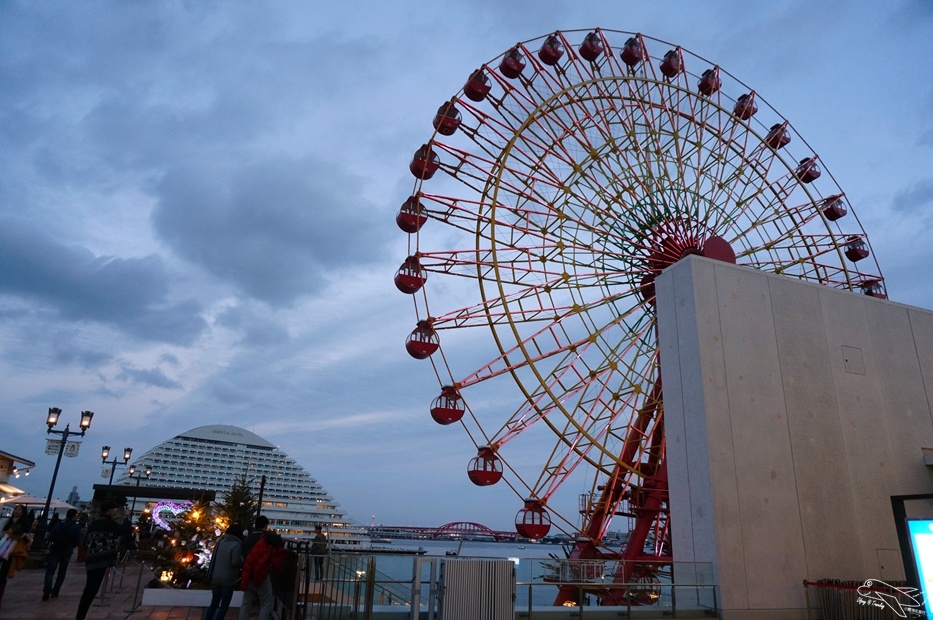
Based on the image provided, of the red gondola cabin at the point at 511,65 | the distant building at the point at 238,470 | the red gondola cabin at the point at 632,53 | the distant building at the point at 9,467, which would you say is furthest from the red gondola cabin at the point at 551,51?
the distant building at the point at 238,470

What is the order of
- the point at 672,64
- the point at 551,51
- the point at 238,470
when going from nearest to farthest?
the point at 551,51 → the point at 672,64 → the point at 238,470

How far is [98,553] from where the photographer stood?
7.91 m

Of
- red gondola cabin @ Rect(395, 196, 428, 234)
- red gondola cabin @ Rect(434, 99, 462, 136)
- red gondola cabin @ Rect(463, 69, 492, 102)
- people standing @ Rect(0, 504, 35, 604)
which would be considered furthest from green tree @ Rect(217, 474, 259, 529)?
red gondola cabin @ Rect(463, 69, 492, 102)

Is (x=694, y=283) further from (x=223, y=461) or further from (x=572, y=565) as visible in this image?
(x=223, y=461)

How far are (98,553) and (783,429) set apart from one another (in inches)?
395

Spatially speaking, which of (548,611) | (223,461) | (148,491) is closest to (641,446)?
(548,611)

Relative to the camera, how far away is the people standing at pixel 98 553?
7.73m

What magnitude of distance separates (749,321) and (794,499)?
2.90 meters

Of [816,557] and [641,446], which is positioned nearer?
[816,557]

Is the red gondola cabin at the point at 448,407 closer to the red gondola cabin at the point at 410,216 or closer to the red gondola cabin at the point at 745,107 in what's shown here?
the red gondola cabin at the point at 410,216

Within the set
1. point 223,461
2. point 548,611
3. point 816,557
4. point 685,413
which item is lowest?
point 548,611

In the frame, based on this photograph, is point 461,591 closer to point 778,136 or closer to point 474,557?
point 474,557

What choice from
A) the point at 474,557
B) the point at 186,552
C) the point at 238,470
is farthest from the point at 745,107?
the point at 238,470

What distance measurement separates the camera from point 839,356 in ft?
37.1
